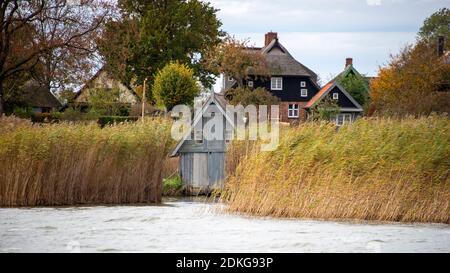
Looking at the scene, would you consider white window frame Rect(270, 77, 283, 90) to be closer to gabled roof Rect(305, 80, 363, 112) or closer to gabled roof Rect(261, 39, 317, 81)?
gabled roof Rect(261, 39, 317, 81)

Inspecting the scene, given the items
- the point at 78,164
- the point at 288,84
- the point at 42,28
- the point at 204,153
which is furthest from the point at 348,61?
the point at 78,164

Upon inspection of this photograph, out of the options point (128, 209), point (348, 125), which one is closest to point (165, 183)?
point (128, 209)

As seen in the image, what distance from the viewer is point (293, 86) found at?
7200cm

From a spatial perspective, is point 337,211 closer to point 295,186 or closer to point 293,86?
point 295,186

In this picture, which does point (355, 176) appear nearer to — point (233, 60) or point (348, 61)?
point (233, 60)

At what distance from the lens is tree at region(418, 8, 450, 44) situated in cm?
7294

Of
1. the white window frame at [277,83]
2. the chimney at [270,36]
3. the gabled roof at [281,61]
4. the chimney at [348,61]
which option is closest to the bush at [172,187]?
the gabled roof at [281,61]

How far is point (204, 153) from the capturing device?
31125 mm

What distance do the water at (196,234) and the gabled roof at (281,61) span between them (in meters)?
51.0

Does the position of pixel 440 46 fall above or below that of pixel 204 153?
above

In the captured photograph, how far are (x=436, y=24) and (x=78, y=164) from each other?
5815 centimetres

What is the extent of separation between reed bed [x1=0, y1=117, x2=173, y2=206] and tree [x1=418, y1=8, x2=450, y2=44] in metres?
53.1

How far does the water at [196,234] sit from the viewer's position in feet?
52.0
